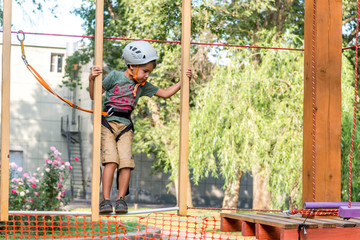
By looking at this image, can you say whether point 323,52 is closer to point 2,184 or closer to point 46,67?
point 2,184

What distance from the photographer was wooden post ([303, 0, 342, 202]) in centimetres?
461

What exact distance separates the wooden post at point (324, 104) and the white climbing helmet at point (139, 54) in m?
1.40

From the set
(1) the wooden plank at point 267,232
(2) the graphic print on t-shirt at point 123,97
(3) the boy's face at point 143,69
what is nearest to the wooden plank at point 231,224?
(1) the wooden plank at point 267,232

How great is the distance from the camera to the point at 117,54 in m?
15.1

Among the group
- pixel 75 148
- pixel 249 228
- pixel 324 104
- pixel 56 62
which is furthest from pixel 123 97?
pixel 75 148

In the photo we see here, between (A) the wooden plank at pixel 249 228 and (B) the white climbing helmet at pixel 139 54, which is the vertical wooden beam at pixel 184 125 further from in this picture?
(A) the wooden plank at pixel 249 228

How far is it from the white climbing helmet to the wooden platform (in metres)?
1.38

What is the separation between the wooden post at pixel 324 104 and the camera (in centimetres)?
461

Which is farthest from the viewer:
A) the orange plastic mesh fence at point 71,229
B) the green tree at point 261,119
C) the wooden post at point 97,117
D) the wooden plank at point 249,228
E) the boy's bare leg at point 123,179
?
the green tree at point 261,119

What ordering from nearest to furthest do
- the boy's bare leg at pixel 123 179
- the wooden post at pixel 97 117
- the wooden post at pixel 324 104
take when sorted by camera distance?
the wooden post at pixel 97 117
the boy's bare leg at pixel 123 179
the wooden post at pixel 324 104

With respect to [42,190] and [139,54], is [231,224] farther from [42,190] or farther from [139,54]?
[42,190]

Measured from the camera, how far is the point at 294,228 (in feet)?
12.9

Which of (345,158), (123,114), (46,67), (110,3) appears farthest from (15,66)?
(123,114)

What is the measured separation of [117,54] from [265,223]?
11.5 meters
